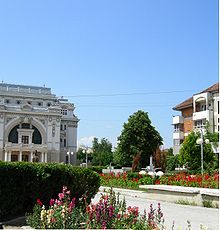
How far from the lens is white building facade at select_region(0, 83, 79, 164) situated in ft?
269

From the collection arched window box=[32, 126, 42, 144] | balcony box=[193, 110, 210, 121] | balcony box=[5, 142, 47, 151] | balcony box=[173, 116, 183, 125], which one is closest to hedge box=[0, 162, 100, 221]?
balcony box=[193, 110, 210, 121]

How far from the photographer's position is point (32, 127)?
85375 millimetres

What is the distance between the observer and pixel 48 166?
11016 mm

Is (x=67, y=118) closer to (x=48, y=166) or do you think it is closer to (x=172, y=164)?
(x=172, y=164)

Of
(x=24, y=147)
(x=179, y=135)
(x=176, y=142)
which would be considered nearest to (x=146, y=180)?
(x=179, y=135)

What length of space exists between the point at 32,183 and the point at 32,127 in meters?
76.2

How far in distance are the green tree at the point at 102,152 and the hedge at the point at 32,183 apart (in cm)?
7478

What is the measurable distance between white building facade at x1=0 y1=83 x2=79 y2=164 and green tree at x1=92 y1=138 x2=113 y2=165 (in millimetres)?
5418

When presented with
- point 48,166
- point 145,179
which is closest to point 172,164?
point 145,179

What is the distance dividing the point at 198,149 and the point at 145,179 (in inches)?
665

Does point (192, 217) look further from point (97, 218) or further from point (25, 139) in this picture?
point (25, 139)

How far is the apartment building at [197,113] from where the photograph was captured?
5588 centimetres

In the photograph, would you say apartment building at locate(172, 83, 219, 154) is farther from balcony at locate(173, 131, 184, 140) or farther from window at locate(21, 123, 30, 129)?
window at locate(21, 123, 30, 129)

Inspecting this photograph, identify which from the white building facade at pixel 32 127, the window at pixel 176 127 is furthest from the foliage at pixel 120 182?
the white building facade at pixel 32 127
